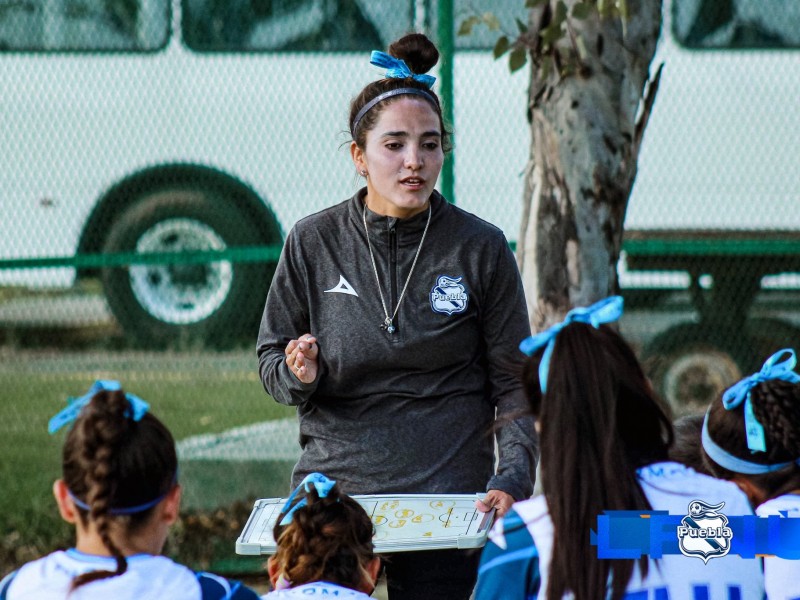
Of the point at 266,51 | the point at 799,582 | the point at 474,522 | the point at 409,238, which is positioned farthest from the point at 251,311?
the point at 799,582

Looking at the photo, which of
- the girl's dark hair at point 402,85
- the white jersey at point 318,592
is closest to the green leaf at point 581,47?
the girl's dark hair at point 402,85

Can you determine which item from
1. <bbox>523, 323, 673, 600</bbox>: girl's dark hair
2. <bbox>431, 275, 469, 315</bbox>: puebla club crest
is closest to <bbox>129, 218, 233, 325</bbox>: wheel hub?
<bbox>431, 275, 469, 315</bbox>: puebla club crest

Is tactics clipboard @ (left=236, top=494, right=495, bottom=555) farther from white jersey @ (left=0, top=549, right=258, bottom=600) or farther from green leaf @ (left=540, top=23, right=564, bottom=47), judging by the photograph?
green leaf @ (left=540, top=23, right=564, bottom=47)

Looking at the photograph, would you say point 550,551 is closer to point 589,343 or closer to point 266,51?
point 589,343

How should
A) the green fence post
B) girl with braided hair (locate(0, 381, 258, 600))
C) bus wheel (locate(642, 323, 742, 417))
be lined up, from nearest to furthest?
girl with braided hair (locate(0, 381, 258, 600)), the green fence post, bus wheel (locate(642, 323, 742, 417))

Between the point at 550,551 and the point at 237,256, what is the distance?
3349 millimetres

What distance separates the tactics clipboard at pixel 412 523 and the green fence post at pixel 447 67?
8.57ft

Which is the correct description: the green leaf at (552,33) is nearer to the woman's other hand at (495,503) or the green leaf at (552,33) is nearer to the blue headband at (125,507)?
the woman's other hand at (495,503)

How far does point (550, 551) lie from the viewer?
6.61ft

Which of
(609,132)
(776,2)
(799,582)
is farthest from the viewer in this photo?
(776,2)

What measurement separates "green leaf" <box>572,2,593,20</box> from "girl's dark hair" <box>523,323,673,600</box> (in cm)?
182

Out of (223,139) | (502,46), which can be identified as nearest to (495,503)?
(502,46)

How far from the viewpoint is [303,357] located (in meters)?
2.69

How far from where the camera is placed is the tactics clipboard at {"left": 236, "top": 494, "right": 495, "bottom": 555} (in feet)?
7.91
